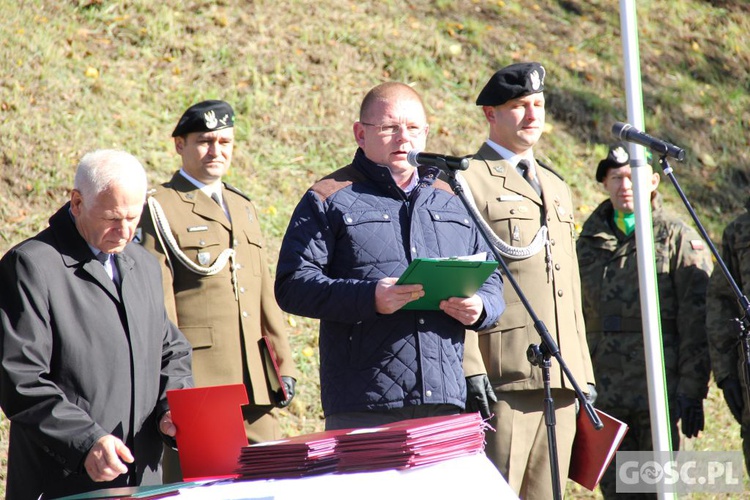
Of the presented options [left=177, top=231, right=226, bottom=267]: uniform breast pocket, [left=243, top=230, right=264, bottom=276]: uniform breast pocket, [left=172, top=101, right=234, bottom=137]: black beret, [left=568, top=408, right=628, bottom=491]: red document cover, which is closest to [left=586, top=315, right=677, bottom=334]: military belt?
[left=568, top=408, right=628, bottom=491]: red document cover

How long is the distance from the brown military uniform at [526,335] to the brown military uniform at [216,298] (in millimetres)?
1342

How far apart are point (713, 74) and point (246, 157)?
5851mm

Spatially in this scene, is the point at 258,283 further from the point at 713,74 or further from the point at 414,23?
the point at 713,74

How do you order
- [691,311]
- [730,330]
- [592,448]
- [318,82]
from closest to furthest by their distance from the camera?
[592,448] → [730,330] → [691,311] → [318,82]

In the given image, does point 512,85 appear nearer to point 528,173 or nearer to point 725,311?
point 528,173

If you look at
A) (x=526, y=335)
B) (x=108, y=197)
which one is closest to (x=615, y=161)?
(x=526, y=335)

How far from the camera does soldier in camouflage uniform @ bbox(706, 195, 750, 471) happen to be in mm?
5738

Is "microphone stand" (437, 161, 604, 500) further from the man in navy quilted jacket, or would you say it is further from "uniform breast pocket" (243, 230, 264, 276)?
"uniform breast pocket" (243, 230, 264, 276)

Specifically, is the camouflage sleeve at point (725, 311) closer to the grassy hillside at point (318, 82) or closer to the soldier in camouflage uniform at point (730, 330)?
the soldier in camouflage uniform at point (730, 330)

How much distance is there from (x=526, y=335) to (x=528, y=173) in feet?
2.62

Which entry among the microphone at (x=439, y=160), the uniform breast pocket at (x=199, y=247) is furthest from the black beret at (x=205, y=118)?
the microphone at (x=439, y=160)

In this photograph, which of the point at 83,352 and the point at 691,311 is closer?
the point at 83,352

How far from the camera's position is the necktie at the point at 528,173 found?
493 centimetres

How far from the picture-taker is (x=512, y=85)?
4863 mm
